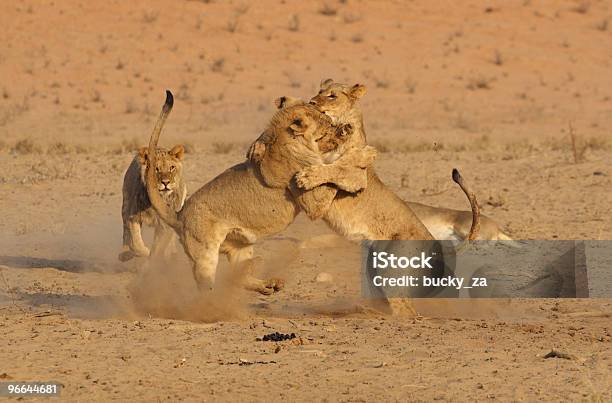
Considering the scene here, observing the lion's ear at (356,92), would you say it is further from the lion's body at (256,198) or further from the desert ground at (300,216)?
the desert ground at (300,216)

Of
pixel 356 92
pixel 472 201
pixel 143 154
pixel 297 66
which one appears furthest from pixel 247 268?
pixel 297 66

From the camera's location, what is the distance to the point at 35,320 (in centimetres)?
898

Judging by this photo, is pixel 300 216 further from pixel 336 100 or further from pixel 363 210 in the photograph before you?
pixel 363 210

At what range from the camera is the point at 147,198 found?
1136cm

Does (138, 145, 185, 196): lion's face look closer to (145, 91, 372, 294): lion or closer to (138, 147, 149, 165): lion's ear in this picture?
(138, 147, 149, 165): lion's ear

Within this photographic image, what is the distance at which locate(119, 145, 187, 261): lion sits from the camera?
36.3ft

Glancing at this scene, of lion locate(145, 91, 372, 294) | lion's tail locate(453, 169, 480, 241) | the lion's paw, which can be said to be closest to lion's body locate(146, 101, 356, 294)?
lion locate(145, 91, 372, 294)

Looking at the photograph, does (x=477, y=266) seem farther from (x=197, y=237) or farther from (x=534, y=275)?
(x=197, y=237)

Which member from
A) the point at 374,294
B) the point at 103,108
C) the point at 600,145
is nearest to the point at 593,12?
the point at 103,108

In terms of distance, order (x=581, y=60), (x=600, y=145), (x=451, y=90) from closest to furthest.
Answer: (x=600, y=145) → (x=451, y=90) → (x=581, y=60)

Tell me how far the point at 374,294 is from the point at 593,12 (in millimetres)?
27323

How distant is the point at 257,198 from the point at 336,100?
3.18 ft

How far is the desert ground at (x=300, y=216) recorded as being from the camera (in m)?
7.47

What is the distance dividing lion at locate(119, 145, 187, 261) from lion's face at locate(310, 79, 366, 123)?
7.20 ft
